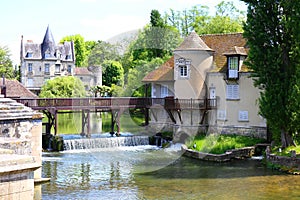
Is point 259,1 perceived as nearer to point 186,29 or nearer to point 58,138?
point 58,138

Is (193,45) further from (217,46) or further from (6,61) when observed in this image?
(6,61)

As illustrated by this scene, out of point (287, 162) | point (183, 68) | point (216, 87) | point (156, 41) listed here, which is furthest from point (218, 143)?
point (156, 41)

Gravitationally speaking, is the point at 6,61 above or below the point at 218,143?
above

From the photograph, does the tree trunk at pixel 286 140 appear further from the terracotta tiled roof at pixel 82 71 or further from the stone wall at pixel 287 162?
the terracotta tiled roof at pixel 82 71

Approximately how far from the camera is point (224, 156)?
25422 mm

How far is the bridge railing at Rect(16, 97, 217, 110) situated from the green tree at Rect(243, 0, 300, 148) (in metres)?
6.88

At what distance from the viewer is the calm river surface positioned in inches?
701

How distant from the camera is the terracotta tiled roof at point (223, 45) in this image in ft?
101

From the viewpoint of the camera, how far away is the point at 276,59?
78.7ft

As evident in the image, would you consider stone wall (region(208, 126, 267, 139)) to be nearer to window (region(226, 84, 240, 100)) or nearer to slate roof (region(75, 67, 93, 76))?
window (region(226, 84, 240, 100))

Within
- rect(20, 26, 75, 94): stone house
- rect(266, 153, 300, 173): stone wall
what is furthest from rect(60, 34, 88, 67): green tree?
rect(266, 153, 300, 173): stone wall

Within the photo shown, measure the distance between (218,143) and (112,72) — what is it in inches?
1480

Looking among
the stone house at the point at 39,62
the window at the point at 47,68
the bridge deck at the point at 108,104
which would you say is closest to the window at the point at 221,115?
the bridge deck at the point at 108,104

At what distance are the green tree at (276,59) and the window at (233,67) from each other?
178 inches
